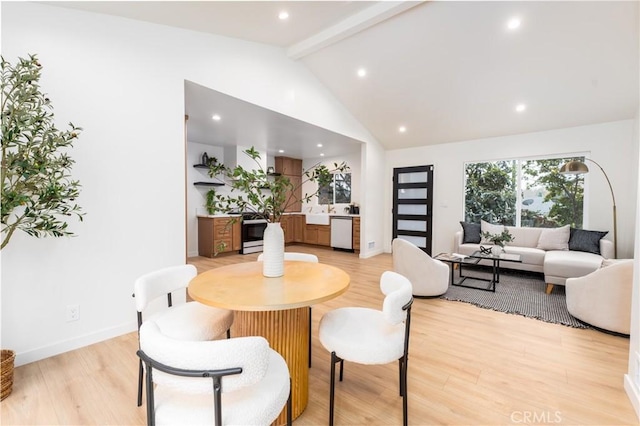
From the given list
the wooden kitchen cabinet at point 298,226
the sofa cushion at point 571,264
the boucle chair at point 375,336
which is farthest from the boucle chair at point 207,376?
the wooden kitchen cabinet at point 298,226

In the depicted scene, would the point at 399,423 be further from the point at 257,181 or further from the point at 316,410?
the point at 257,181

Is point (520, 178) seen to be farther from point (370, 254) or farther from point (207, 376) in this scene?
point (207, 376)

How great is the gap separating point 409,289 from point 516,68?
153 inches

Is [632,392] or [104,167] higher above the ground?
[104,167]

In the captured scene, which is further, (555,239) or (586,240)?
(555,239)

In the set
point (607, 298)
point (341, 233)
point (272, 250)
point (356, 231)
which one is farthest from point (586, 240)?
point (272, 250)

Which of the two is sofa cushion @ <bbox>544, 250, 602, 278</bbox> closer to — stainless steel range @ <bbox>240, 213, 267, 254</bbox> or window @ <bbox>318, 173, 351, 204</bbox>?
window @ <bbox>318, 173, 351, 204</bbox>

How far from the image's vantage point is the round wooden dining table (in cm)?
133

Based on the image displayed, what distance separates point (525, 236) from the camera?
16.3 feet

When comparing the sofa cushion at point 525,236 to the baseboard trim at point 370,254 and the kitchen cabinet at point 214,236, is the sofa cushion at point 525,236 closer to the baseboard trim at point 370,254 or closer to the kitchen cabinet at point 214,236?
the baseboard trim at point 370,254

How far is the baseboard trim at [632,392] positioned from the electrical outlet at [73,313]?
3.84 metres

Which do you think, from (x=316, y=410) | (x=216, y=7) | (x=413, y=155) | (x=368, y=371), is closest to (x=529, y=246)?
(x=413, y=155)

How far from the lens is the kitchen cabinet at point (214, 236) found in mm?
5703

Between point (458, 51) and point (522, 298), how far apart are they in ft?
10.7
